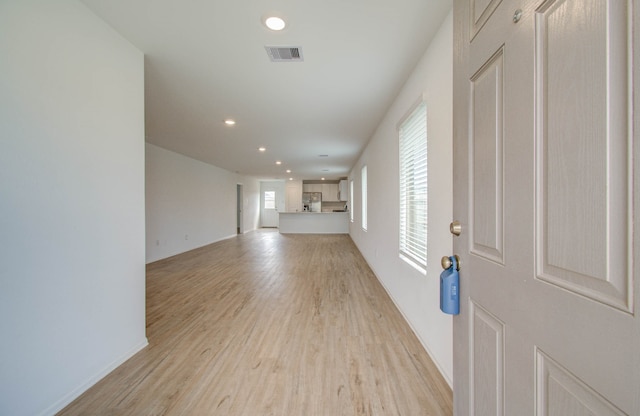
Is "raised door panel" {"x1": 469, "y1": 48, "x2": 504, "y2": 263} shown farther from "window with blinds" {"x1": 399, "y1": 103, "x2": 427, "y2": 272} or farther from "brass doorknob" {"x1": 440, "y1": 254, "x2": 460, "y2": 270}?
"window with blinds" {"x1": 399, "y1": 103, "x2": 427, "y2": 272}

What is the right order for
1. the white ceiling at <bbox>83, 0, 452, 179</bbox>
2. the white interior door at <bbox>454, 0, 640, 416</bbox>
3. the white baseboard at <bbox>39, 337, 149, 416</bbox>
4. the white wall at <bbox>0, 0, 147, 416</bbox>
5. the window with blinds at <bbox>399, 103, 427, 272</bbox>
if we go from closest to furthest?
the white interior door at <bbox>454, 0, 640, 416</bbox> → the white wall at <bbox>0, 0, 147, 416</bbox> → the white baseboard at <bbox>39, 337, 149, 416</bbox> → the white ceiling at <bbox>83, 0, 452, 179</bbox> → the window with blinds at <bbox>399, 103, 427, 272</bbox>

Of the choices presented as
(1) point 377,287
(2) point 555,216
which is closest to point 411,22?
(2) point 555,216

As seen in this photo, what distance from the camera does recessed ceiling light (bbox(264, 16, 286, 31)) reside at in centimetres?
169

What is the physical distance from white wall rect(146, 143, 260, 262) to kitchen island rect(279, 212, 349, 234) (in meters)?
2.23

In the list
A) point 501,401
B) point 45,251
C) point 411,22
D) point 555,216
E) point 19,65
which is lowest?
point 501,401

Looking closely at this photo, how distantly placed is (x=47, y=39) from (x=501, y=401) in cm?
267

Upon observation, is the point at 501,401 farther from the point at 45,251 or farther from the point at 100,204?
the point at 100,204

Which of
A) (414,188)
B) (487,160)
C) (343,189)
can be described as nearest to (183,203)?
(414,188)

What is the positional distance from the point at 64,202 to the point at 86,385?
1199 millimetres

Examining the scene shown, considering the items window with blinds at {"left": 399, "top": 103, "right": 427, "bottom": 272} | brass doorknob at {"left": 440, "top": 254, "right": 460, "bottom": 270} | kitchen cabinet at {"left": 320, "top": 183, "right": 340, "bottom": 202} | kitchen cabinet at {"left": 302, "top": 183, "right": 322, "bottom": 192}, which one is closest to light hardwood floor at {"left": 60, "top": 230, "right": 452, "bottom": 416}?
window with blinds at {"left": 399, "top": 103, "right": 427, "bottom": 272}

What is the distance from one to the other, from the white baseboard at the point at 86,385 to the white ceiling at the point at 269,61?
244 cm

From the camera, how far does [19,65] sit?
1.31 metres

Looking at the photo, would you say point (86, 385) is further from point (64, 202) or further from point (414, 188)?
point (414, 188)

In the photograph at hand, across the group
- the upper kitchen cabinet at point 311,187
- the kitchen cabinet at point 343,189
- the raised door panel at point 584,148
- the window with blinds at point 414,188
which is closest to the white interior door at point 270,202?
the upper kitchen cabinet at point 311,187
